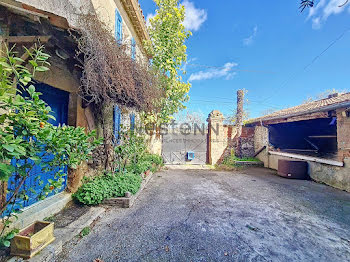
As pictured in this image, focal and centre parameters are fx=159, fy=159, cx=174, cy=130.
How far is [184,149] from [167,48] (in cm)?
729

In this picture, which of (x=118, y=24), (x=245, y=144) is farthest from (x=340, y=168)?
(x=118, y=24)

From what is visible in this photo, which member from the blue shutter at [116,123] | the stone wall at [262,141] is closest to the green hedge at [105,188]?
the blue shutter at [116,123]

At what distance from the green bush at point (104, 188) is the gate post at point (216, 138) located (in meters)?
5.64

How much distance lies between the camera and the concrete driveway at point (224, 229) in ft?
7.51

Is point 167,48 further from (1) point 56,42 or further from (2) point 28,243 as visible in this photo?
(2) point 28,243

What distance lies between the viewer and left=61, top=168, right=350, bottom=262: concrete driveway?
7.51 ft

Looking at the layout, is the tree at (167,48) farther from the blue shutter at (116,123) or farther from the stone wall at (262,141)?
the stone wall at (262,141)

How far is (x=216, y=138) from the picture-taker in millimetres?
9234

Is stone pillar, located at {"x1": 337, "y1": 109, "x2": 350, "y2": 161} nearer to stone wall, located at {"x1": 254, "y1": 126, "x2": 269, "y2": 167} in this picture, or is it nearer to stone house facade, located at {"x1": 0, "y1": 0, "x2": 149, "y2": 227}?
stone wall, located at {"x1": 254, "y1": 126, "x2": 269, "y2": 167}

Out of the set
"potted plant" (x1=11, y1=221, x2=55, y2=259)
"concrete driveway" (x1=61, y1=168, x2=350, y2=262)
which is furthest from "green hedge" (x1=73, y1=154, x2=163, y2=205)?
"potted plant" (x1=11, y1=221, x2=55, y2=259)

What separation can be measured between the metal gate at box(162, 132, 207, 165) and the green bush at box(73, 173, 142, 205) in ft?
21.7

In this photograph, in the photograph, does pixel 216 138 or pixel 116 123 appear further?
pixel 216 138

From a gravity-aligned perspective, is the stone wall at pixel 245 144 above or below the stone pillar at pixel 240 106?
below

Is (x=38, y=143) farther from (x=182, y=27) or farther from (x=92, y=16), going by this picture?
(x=182, y=27)
